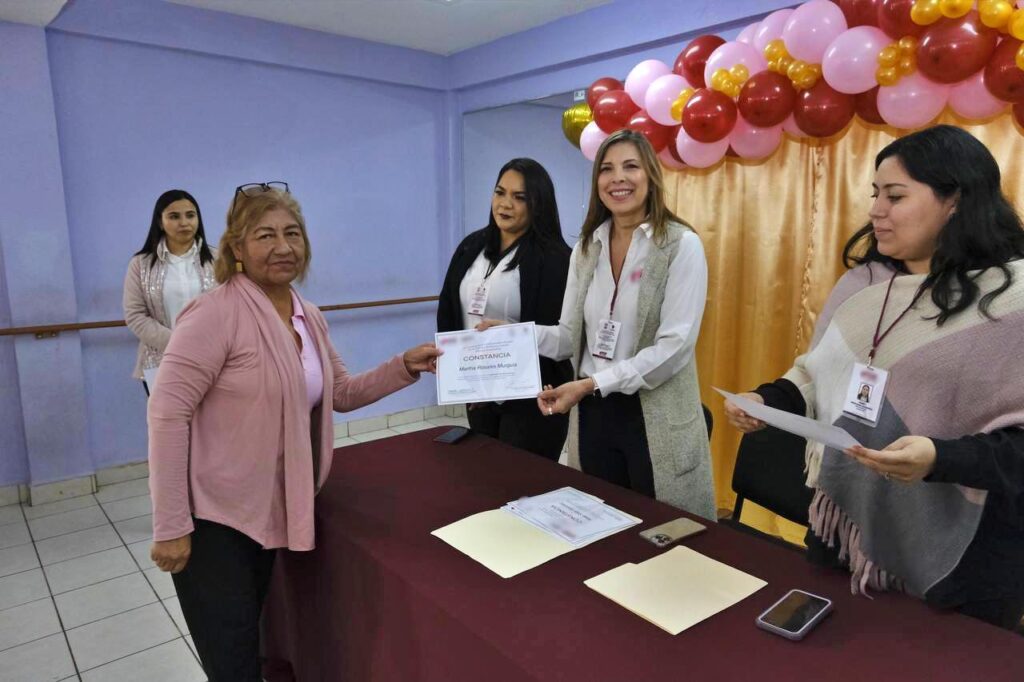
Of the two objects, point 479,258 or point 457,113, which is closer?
point 479,258

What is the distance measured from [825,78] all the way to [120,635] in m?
3.49

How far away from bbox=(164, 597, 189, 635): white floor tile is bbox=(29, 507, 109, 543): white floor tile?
1.05 m

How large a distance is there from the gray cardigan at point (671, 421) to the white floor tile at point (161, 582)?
7.11 feet

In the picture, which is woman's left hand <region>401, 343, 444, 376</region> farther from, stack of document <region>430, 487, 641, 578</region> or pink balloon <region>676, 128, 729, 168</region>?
pink balloon <region>676, 128, 729, 168</region>

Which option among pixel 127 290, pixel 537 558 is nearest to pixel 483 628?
pixel 537 558

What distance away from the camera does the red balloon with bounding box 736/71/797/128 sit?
2660mm

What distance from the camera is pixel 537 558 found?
54.0 inches

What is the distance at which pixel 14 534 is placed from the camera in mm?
3336

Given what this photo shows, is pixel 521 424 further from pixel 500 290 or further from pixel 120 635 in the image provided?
pixel 120 635

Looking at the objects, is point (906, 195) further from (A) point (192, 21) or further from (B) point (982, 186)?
(A) point (192, 21)

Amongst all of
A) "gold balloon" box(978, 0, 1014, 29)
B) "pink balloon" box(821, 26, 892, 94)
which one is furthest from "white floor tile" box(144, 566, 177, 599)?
"gold balloon" box(978, 0, 1014, 29)

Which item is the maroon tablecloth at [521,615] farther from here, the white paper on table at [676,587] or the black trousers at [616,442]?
the black trousers at [616,442]

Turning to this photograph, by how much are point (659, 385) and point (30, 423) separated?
11.9ft

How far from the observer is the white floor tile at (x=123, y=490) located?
382 centimetres
